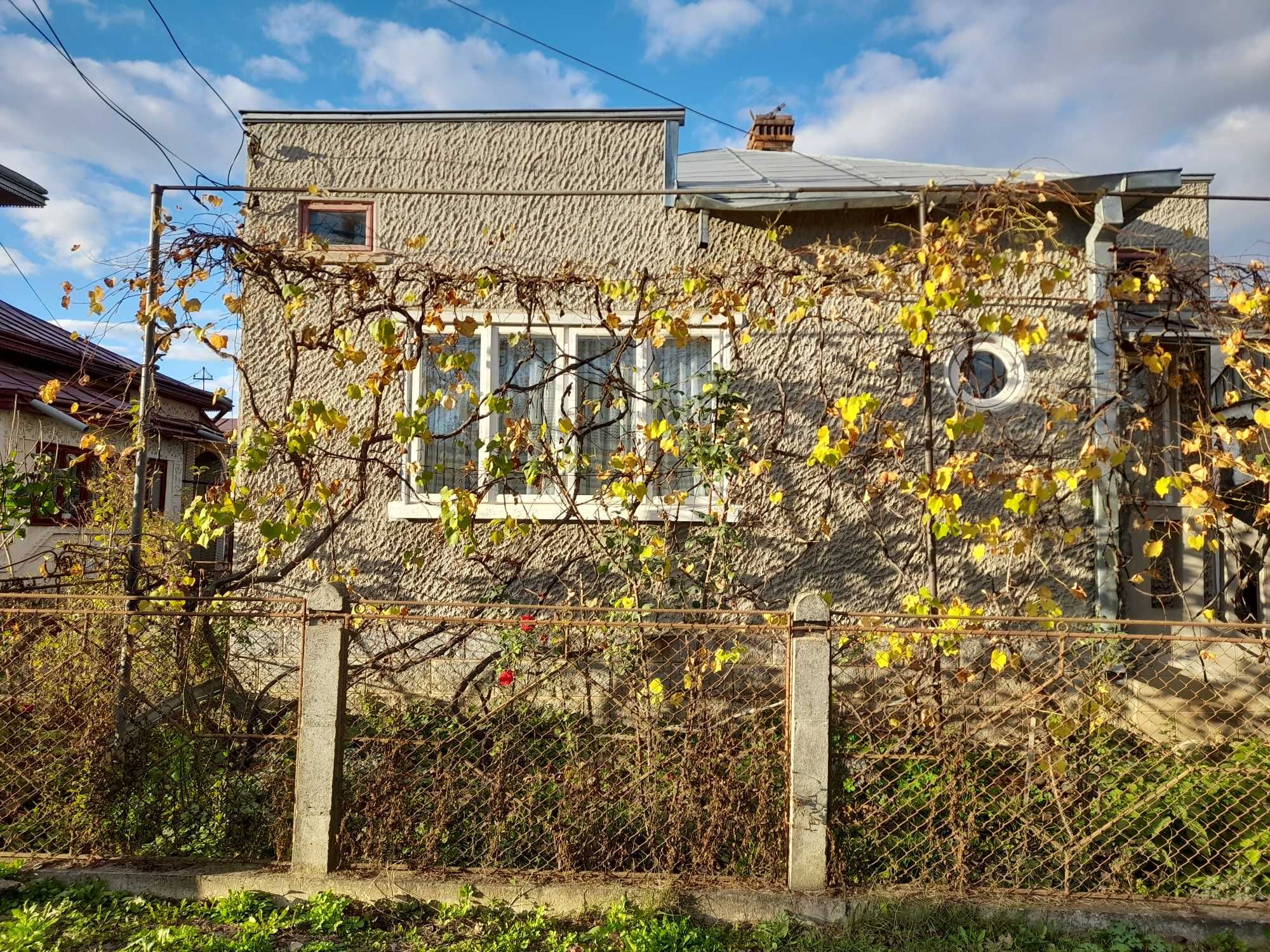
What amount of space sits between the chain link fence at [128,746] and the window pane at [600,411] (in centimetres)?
271

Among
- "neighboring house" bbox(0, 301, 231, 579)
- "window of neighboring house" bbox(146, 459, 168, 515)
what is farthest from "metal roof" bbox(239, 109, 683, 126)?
"window of neighboring house" bbox(146, 459, 168, 515)

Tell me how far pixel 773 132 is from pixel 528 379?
17.2 ft

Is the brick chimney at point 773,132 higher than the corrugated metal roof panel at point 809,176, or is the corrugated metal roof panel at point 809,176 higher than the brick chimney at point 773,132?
the brick chimney at point 773,132

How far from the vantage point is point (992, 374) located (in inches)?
255

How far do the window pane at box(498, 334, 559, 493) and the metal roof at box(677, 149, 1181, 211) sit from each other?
62.2 inches

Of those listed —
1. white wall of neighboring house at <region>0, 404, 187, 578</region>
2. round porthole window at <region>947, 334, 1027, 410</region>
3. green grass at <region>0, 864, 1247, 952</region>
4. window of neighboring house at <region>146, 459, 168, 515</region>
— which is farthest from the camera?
window of neighboring house at <region>146, 459, 168, 515</region>

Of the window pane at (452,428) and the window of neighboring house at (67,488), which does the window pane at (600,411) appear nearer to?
the window pane at (452,428)

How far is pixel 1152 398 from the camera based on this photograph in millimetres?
5812

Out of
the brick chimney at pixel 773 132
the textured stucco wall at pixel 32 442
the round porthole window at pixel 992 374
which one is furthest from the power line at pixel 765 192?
the brick chimney at pixel 773 132

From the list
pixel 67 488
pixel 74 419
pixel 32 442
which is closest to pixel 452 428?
pixel 67 488

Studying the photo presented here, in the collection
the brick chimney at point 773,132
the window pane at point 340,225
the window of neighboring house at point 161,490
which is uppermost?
the brick chimney at point 773,132

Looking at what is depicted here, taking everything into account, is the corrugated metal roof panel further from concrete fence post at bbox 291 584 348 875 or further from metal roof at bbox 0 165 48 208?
metal roof at bbox 0 165 48 208

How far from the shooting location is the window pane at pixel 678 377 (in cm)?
625

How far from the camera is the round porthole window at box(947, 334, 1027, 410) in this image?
634 cm
